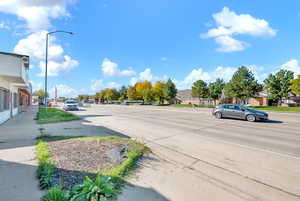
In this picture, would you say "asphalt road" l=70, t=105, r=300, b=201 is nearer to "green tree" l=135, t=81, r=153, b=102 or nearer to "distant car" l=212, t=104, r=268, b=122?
"distant car" l=212, t=104, r=268, b=122

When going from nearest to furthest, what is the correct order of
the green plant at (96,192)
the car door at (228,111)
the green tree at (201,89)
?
the green plant at (96,192) → the car door at (228,111) → the green tree at (201,89)

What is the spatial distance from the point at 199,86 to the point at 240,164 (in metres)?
47.1

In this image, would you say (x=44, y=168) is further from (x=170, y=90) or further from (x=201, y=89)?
(x=170, y=90)

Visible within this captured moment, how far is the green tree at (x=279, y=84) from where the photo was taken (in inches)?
1268

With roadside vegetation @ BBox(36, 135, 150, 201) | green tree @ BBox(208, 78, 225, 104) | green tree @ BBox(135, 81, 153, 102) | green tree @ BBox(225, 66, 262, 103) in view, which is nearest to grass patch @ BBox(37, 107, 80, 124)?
roadside vegetation @ BBox(36, 135, 150, 201)

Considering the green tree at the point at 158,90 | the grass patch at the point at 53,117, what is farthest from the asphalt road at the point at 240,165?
the green tree at the point at 158,90

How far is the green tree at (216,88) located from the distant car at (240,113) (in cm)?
3521

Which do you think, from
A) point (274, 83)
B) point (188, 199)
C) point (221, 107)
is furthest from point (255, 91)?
point (188, 199)

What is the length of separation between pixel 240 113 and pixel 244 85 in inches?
1084

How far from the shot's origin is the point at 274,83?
33.5 meters

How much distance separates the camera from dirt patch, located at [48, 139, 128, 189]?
3375mm

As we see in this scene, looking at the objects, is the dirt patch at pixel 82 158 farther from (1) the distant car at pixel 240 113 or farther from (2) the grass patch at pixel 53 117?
(1) the distant car at pixel 240 113

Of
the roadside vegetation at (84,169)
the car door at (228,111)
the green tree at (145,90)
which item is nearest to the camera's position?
the roadside vegetation at (84,169)

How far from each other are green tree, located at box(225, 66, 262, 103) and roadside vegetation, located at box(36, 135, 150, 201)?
39.2m
